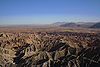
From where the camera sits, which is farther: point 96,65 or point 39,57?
point 39,57

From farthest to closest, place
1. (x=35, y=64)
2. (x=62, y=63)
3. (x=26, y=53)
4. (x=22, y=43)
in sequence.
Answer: (x=22, y=43) → (x=26, y=53) → (x=35, y=64) → (x=62, y=63)

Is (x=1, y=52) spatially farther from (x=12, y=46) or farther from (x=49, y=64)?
(x=49, y=64)

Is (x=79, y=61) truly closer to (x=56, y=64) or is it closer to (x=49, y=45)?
(x=56, y=64)

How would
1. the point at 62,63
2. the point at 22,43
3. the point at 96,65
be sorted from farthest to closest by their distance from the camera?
the point at 22,43 → the point at 62,63 → the point at 96,65

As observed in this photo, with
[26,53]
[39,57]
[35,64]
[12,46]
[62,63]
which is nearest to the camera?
[62,63]

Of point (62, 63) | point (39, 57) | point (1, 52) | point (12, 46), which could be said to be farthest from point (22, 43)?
point (62, 63)

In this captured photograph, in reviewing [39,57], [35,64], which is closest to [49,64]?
[35,64]

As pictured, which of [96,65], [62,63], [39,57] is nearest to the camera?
[96,65]

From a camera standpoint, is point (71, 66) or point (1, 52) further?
point (1, 52)
